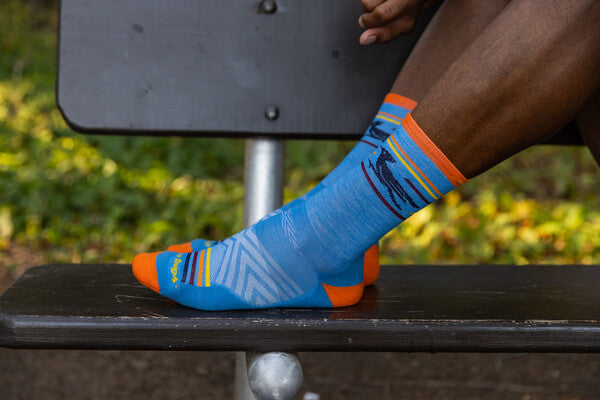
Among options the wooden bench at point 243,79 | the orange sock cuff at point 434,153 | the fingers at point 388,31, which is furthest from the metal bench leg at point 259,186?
the orange sock cuff at point 434,153

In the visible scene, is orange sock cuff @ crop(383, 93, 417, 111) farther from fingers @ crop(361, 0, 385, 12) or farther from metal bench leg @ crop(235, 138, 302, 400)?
metal bench leg @ crop(235, 138, 302, 400)

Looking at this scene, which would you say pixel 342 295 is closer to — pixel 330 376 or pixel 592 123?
pixel 592 123

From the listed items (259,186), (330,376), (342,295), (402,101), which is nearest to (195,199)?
(330,376)

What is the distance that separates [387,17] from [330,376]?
99 centimetres

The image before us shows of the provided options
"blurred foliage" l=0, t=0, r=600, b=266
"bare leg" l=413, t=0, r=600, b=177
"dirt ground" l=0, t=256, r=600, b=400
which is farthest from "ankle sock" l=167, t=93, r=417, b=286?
"blurred foliage" l=0, t=0, r=600, b=266

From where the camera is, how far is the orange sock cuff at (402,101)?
1106 mm

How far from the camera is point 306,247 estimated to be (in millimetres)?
922

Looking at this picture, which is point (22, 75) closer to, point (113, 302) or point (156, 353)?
point (156, 353)

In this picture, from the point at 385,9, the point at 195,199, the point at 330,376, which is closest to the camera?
the point at 385,9

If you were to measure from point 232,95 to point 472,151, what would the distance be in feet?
1.82

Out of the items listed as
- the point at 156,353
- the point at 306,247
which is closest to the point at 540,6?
the point at 306,247

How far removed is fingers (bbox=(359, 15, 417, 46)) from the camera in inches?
43.5

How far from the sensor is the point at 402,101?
1113mm

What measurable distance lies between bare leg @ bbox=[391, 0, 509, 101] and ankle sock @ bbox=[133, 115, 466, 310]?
266 mm
